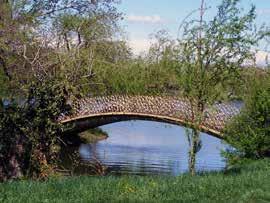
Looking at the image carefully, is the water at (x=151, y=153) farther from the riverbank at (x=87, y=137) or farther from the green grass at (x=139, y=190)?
the green grass at (x=139, y=190)

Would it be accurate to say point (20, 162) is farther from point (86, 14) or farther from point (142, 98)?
point (142, 98)

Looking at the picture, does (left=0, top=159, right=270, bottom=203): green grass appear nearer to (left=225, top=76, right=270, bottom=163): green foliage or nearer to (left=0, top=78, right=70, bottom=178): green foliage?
(left=0, top=78, right=70, bottom=178): green foliage

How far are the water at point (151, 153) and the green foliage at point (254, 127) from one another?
1.35m

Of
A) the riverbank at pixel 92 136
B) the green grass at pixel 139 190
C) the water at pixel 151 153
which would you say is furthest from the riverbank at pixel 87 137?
the green grass at pixel 139 190

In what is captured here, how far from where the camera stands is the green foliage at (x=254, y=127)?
1948cm

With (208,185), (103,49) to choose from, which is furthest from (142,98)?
(208,185)

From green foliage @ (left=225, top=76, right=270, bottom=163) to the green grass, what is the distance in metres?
9.32

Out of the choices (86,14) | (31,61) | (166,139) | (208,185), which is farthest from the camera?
(166,139)

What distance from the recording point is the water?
2525 cm

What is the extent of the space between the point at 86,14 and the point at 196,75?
3.02m

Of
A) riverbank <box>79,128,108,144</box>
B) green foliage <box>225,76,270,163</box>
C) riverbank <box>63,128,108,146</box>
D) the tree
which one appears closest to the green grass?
the tree

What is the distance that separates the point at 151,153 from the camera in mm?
32312

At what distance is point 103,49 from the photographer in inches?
864

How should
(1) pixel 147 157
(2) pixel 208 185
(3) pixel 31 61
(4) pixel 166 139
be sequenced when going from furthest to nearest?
(4) pixel 166 139, (1) pixel 147 157, (3) pixel 31 61, (2) pixel 208 185
